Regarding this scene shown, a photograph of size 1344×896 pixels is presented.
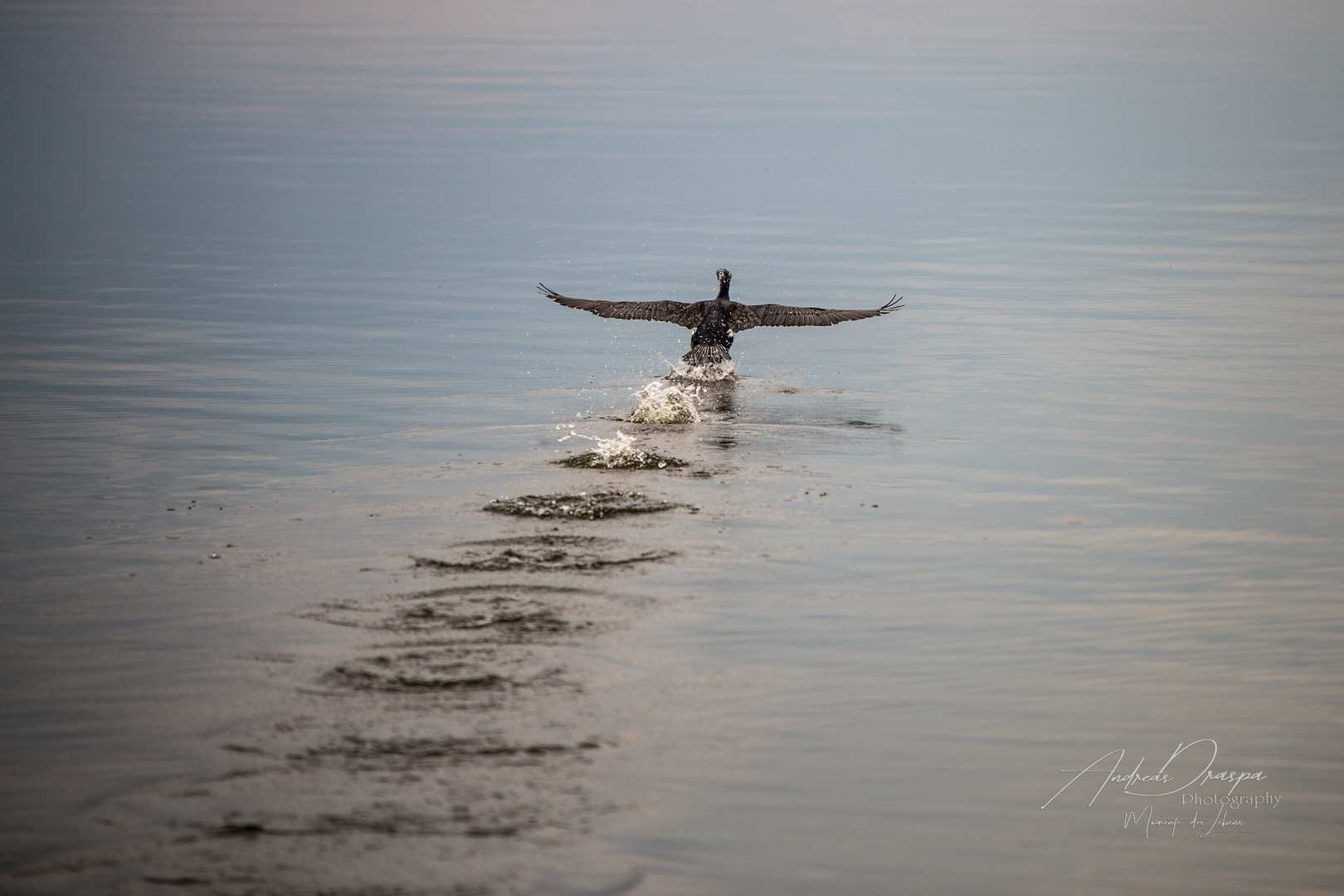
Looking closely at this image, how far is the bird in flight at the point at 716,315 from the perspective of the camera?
19.0 m

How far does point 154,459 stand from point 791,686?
7644 millimetres

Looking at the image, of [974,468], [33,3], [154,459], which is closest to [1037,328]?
[974,468]

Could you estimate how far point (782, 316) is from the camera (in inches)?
764

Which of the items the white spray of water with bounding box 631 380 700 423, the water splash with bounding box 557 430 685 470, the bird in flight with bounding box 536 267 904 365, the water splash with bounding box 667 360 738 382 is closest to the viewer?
the water splash with bounding box 557 430 685 470

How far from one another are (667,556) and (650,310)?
8998 millimetres

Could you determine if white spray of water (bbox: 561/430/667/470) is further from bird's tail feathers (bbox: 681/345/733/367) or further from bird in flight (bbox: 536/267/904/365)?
bird in flight (bbox: 536/267/904/365)

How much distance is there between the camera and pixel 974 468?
14062 mm

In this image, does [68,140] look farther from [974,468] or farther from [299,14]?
[299,14]

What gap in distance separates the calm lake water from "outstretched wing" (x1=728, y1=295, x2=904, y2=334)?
777 millimetres

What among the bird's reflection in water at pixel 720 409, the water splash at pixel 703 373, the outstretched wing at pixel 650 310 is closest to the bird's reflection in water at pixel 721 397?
the bird's reflection in water at pixel 720 409

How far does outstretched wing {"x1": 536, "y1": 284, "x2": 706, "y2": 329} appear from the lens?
19844 mm

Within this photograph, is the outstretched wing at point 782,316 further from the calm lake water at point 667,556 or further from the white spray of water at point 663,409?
the white spray of water at point 663,409

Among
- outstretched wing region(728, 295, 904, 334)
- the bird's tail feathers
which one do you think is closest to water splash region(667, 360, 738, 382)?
the bird's tail feathers

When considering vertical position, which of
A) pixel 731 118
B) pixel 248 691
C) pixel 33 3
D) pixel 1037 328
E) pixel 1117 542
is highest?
pixel 33 3
